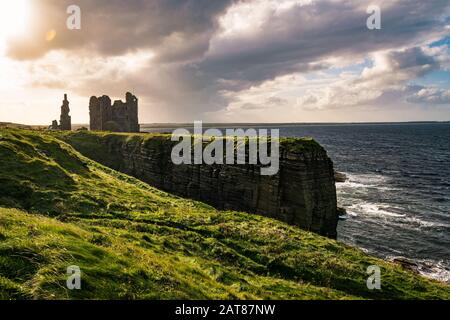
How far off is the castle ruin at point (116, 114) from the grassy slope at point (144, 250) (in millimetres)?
76805

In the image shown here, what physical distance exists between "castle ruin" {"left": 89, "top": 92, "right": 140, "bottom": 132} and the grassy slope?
7680 centimetres

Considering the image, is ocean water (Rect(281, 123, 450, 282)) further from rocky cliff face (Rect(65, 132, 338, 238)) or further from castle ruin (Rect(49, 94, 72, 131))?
castle ruin (Rect(49, 94, 72, 131))

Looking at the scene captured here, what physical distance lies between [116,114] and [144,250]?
106m

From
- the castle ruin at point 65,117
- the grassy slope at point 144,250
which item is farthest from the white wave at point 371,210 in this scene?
the castle ruin at point 65,117

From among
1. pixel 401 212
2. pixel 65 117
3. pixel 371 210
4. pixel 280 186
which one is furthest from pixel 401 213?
pixel 65 117

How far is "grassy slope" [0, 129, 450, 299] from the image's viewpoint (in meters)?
13.0

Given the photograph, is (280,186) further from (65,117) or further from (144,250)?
(65,117)

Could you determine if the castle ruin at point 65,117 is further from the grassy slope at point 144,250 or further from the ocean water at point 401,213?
the ocean water at point 401,213

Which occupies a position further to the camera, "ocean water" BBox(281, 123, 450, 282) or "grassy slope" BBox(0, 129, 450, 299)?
"ocean water" BBox(281, 123, 450, 282)

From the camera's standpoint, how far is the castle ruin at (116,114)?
378 ft

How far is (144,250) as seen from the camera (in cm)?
2005

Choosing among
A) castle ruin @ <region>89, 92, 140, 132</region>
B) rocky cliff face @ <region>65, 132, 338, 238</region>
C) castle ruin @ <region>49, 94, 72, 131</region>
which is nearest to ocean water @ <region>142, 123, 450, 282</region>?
rocky cliff face @ <region>65, 132, 338, 238</region>

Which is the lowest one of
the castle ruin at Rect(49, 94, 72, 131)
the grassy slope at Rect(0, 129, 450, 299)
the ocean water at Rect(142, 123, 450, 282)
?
the ocean water at Rect(142, 123, 450, 282)
